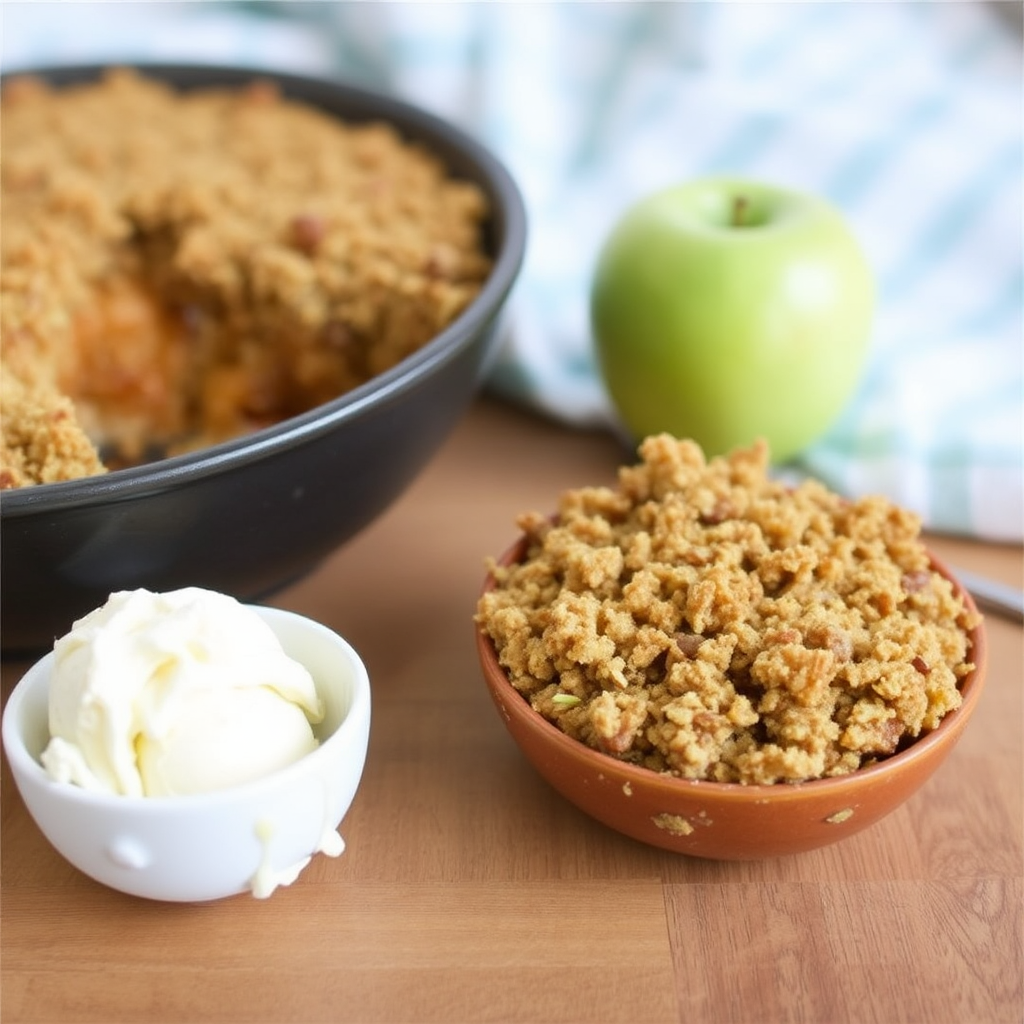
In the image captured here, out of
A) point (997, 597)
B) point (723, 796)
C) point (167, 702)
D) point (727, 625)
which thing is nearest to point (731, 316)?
point (997, 597)

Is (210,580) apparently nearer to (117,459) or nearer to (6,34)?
(117,459)

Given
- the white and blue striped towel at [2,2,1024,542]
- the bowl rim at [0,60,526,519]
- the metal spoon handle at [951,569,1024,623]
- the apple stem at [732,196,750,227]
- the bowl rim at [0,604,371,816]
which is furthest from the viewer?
the white and blue striped towel at [2,2,1024,542]

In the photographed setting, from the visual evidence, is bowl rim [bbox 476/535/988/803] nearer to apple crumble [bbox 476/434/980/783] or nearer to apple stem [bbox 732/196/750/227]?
apple crumble [bbox 476/434/980/783]

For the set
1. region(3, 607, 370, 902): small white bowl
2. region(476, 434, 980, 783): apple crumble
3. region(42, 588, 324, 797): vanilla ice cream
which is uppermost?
region(476, 434, 980, 783): apple crumble

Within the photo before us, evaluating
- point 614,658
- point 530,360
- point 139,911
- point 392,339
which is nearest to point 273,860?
point 139,911

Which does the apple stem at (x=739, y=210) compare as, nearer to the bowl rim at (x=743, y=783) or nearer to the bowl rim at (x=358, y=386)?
the bowl rim at (x=358, y=386)

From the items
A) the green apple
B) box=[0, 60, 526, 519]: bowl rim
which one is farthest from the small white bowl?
the green apple

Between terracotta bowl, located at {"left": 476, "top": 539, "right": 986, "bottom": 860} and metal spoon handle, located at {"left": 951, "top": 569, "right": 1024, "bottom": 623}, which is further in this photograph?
metal spoon handle, located at {"left": 951, "top": 569, "right": 1024, "bottom": 623}
